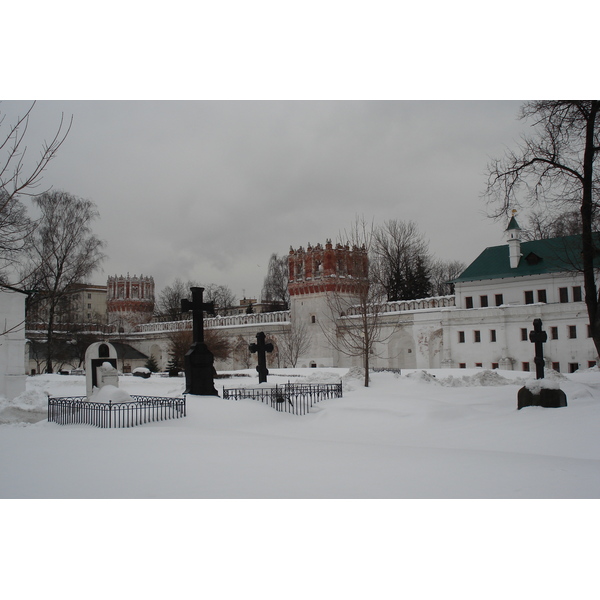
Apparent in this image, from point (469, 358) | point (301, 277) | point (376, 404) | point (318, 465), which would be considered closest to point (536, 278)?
point (469, 358)

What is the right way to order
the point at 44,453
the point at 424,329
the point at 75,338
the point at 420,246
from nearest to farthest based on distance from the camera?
the point at 44,453
the point at 424,329
the point at 75,338
the point at 420,246

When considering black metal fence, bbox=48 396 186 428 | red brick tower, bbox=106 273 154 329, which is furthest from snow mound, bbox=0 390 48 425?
red brick tower, bbox=106 273 154 329

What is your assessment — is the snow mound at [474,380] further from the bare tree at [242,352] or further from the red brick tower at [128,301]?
the red brick tower at [128,301]

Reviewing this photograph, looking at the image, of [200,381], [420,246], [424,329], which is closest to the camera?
[200,381]

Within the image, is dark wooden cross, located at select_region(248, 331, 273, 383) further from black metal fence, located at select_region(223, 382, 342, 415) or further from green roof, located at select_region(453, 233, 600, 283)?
green roof, located at select_region(453, 233, 600, 283)

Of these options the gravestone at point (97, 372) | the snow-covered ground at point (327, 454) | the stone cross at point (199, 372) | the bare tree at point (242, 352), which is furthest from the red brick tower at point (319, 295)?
the snow-covered ground at point (327, 454)

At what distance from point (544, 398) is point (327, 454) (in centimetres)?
602

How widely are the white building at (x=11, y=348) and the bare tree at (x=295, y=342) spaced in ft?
69.4

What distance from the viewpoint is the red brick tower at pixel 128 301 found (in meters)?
51.8

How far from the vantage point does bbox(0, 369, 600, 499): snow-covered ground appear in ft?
20.8

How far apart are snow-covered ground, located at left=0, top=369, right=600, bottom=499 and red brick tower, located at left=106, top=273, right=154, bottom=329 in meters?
37.9

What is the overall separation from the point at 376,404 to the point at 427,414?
1.98 m

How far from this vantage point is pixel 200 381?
16.5 meters

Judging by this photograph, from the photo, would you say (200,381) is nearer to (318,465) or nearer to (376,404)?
(376,404)
